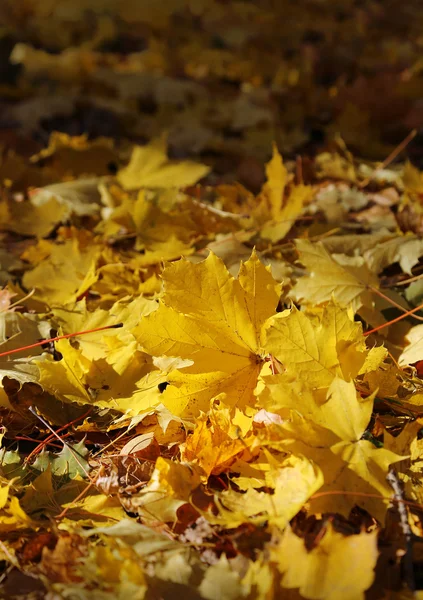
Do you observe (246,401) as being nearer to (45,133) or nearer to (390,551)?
(390,551)

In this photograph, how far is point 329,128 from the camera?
222cm

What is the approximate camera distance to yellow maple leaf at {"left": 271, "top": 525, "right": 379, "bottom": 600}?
25.2 inches

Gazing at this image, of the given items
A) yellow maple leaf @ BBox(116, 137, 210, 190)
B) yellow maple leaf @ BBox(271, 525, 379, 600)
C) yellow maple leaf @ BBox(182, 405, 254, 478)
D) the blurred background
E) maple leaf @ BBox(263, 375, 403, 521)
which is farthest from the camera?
the blurred background

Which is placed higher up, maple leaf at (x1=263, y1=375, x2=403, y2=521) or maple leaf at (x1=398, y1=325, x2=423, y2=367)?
maple leaf at (x1=263, y1=375, x2=403, y2=521)

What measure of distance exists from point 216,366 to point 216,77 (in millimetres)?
2015

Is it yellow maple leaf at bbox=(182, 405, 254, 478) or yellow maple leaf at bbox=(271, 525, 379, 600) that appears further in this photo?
yellow maple leaf at bbox=(182, 405, 254, 478)

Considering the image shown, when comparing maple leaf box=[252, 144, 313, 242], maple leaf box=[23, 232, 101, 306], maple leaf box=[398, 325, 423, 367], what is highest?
maple leaf box=[252, 144, 313, 242]

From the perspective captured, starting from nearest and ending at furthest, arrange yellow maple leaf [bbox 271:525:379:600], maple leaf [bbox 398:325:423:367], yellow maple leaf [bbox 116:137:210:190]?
yellow maple leaf [bbox 271:525:379:600], maple leaf [bbox 398:325:423:367], yellow maple leaf [bbox 116:137:210:190]

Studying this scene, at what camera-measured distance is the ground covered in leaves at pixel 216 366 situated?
0.74m

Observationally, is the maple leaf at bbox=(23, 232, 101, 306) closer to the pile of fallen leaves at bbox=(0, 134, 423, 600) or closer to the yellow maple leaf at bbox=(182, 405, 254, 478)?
the pile of fallen leaves at bbox=(0, 134, 423, 600)

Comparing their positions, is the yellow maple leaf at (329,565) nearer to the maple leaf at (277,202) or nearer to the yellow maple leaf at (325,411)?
the yellow maple leaf at (325,411)

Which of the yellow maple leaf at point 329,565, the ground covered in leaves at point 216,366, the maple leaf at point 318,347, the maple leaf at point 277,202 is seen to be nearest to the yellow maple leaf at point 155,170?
the ground covered in leaves at point 216,366

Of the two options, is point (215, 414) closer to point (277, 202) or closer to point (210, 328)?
point (210, 328)

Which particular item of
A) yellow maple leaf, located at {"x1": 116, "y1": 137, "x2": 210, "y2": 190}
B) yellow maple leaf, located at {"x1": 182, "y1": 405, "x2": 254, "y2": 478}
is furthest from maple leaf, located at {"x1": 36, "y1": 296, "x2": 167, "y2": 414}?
yellow maple leaf, located at {"x1": 116, "y1": 137, "x2": 210, "y2": 190}
